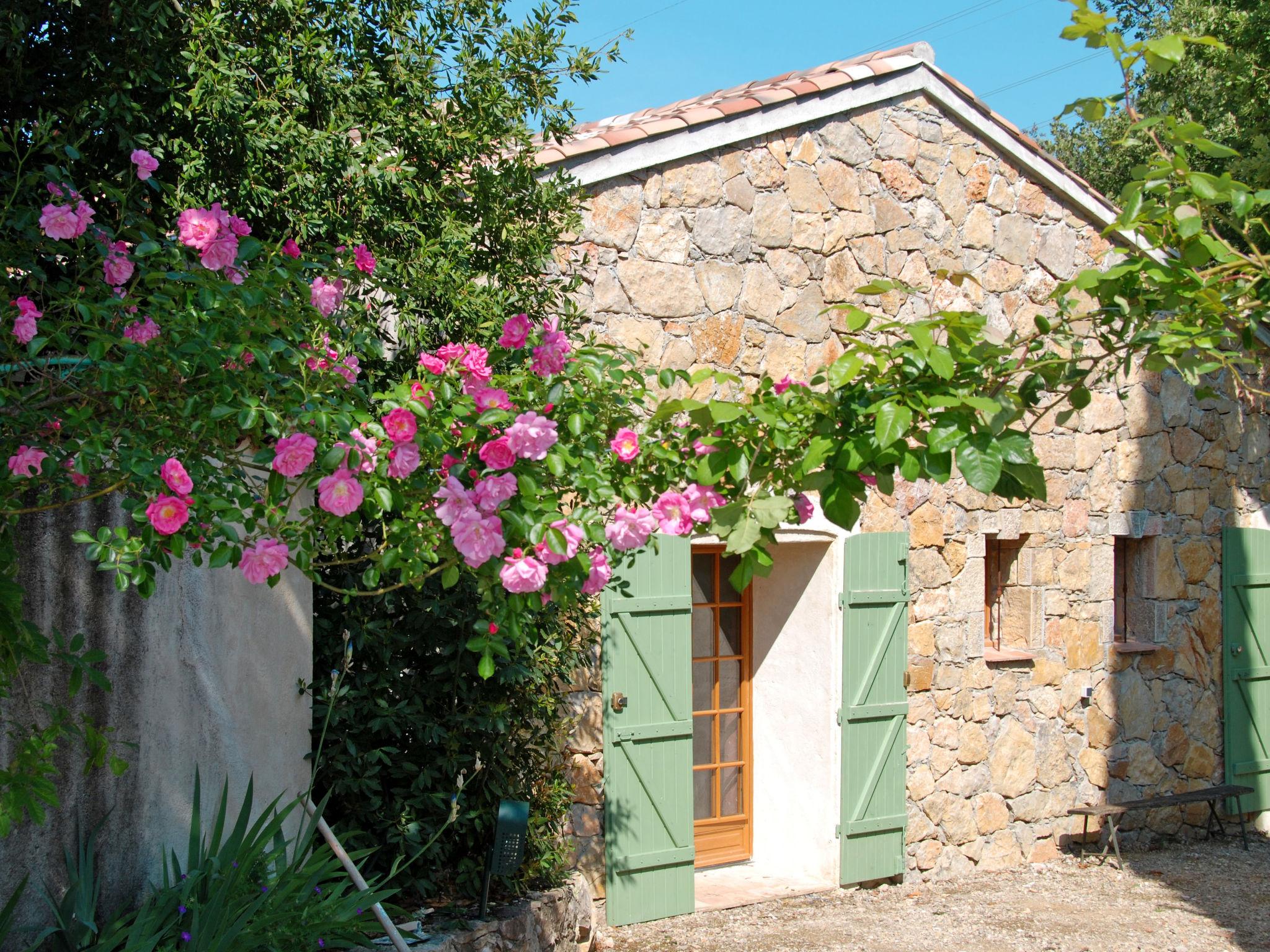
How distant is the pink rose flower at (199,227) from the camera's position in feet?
9.00

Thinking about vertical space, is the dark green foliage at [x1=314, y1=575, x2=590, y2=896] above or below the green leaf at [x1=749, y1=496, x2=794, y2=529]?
below

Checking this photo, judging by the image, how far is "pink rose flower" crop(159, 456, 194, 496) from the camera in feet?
7.46

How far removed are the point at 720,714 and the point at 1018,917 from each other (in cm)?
189

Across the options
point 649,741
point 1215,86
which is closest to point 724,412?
point 649,741

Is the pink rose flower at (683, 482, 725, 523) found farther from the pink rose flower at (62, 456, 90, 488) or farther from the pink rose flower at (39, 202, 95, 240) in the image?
the pink rose flower at (39, 202, 95, 240)

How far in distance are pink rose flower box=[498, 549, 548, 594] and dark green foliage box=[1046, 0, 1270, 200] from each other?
1.62 meters

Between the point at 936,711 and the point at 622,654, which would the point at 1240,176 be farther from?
the point at 622,654

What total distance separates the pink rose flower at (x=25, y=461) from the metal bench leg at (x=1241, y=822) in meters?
7.76

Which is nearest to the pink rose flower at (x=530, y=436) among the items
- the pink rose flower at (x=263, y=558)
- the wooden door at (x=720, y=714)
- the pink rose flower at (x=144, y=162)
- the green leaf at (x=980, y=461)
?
the pink rose flower at (x=263, y=558)

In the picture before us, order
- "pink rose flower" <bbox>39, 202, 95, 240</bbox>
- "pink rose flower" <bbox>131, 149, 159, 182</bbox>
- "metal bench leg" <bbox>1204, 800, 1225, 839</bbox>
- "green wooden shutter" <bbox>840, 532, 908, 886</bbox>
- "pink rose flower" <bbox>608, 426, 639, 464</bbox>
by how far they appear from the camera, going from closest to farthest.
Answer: "pink rose flower" <bbox>608, 426, 639, 464</bbox> < "pink rose flower" <bbox>39, 202, 95, 240</bbox> < "pink rose flower" <bbox>131, 149, 159, 182</bbox> < "green wooden shutter" <bbox>840, 532, 908, 886</bbox> < "metal bench leg" <bbox>1204, 800, 1225, 839</bbox>

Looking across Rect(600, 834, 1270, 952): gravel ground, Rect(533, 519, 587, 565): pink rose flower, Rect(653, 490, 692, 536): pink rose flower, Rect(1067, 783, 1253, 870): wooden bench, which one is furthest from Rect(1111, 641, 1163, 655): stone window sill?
Rect(533, 519, 587, 565): pink rose flower

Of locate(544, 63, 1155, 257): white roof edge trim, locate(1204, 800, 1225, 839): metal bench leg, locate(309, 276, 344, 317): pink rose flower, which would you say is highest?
locate(544, 63, 1155, 257): white roof edge trim

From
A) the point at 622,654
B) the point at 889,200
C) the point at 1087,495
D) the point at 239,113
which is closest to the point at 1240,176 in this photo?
the point at 1087,495

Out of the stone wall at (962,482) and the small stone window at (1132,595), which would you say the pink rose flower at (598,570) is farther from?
the small stone window at (1132,595)
